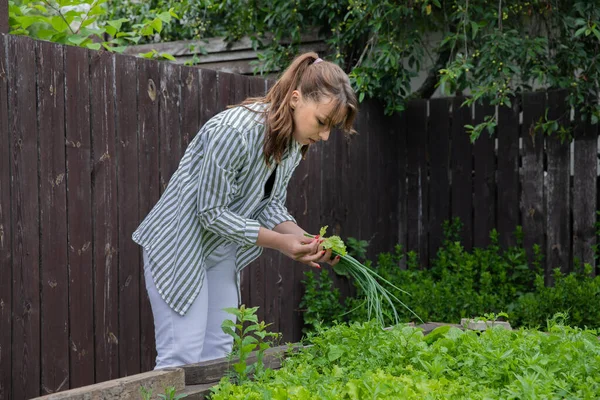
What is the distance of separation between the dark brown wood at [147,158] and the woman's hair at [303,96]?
1.29 metres

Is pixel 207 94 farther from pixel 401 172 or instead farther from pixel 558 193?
pixel 558 193

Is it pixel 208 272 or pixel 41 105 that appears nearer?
pixel 208 272

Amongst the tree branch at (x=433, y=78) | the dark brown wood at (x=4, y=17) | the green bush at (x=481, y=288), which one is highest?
the dark brown wood at (x=4, y=17)

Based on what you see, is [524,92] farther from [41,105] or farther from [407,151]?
[41,105]

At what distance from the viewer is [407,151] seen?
22.9 ft

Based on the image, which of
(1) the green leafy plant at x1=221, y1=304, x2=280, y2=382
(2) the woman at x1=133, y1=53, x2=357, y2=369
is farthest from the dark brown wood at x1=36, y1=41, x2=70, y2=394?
(1) the green leafy plant at x1=221, y1=304, x2=280, y2=382

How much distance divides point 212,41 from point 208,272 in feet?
15.0

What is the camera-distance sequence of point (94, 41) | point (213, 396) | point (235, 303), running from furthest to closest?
point (94, 41)
point (235, 303)
point (213, 396)

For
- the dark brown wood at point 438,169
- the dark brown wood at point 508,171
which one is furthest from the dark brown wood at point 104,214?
the dark brown wood at point 508,171

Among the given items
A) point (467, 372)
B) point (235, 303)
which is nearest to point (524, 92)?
point (235, 303)

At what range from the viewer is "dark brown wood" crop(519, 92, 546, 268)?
6.51 metres

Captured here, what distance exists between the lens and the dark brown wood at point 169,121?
4453 mm

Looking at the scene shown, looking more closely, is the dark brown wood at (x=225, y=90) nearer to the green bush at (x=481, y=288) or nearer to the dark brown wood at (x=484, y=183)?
the green bush at (x=481, y=288)

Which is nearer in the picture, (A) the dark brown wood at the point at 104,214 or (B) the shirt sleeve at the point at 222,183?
(B) the shirt sleeve at the point at 222,183
